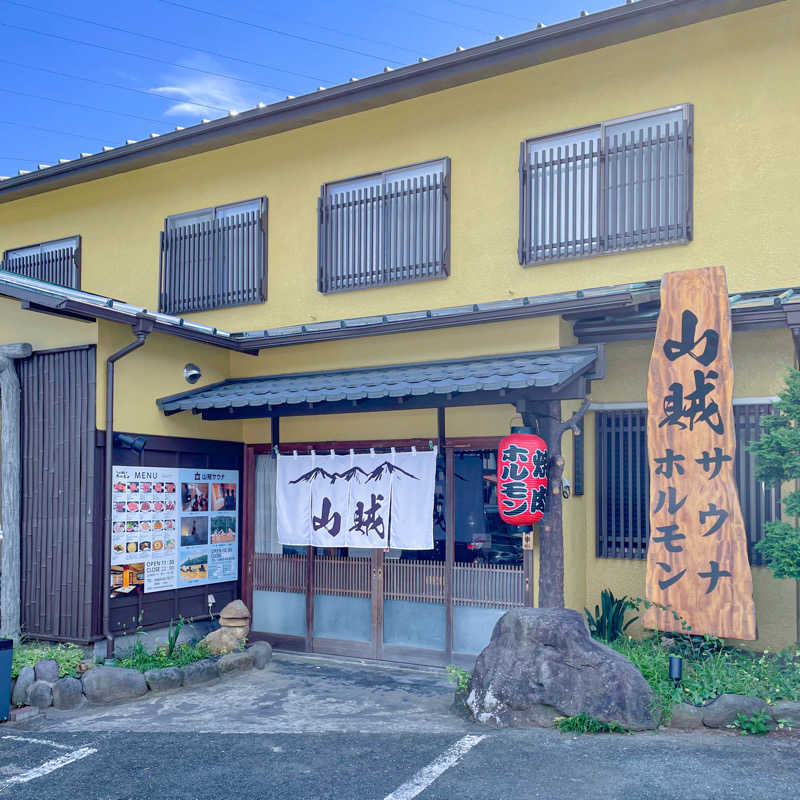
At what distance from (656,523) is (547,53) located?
5.55 meters

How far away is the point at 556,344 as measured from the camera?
29.8 feet

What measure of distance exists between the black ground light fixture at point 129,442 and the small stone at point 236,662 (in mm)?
2656

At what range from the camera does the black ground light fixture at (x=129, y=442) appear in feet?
31.5

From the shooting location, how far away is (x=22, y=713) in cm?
798

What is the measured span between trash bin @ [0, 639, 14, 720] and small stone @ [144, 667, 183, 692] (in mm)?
1371

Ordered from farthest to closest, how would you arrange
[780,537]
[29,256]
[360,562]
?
[29,256] → [360,562] → [780,537]

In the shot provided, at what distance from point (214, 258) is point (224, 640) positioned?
5.58 meters

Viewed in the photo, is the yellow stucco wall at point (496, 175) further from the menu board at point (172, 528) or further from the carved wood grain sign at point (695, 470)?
the menu board at point (172, 528)

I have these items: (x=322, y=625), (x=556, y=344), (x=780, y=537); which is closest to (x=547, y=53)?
(x=556, y=344)

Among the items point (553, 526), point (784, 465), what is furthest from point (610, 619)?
point (784, 465)

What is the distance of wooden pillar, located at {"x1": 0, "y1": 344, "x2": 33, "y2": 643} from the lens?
956 cm

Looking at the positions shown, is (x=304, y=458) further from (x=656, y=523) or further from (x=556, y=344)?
(x=656, y=523)

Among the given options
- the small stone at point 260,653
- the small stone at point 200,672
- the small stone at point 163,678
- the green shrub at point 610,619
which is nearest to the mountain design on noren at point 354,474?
the small stone at point 260,653

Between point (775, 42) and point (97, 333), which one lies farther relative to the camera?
point (97, 333)
